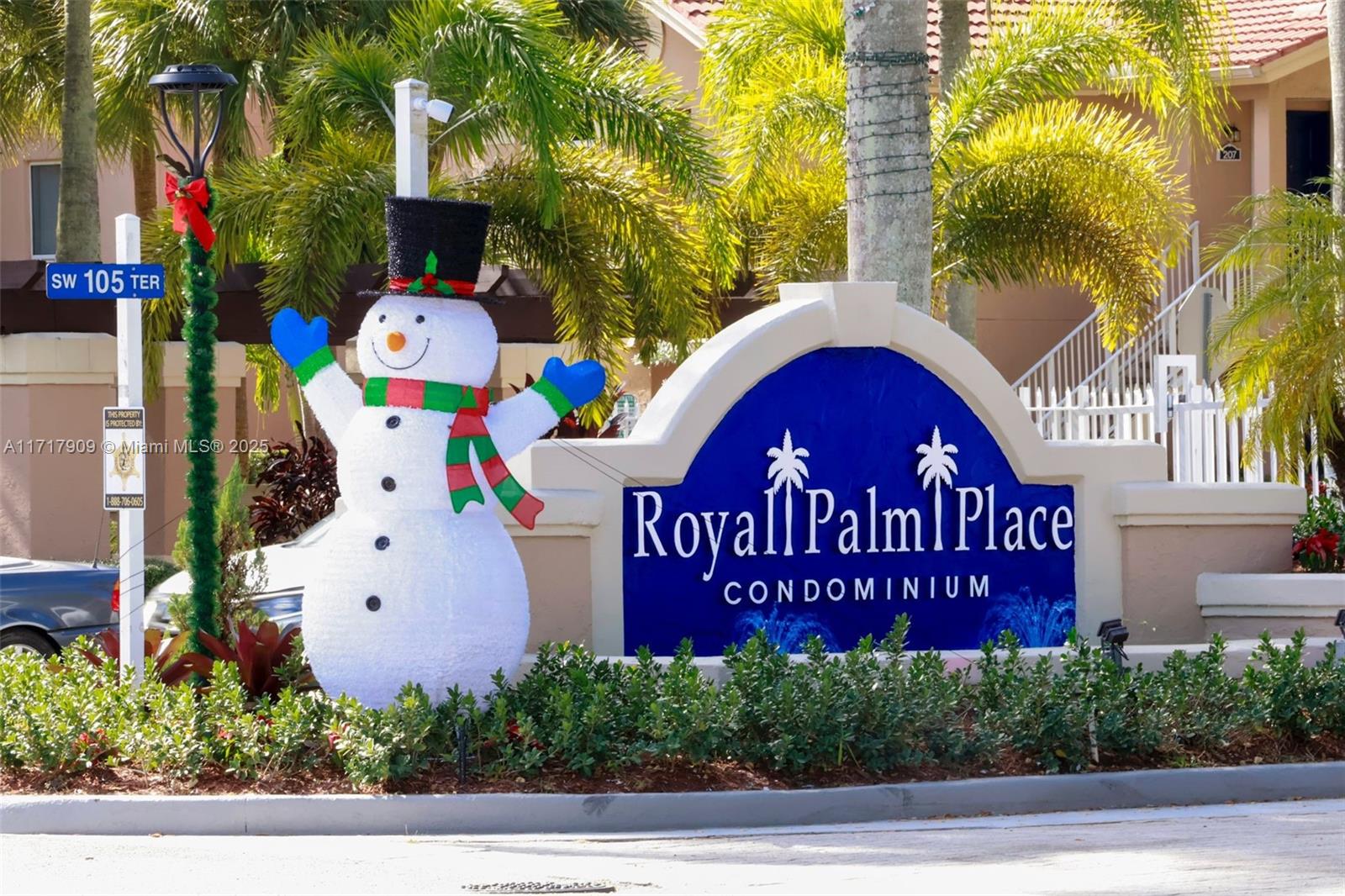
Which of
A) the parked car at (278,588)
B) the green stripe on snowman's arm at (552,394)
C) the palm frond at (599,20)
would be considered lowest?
the parked car at (278,588)

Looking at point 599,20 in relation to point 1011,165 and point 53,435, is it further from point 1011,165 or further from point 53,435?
point 53,435

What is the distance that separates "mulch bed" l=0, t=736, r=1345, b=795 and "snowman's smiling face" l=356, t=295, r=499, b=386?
191 centimetres

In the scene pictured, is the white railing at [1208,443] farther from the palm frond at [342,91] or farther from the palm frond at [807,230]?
the palm frond at [342,91]

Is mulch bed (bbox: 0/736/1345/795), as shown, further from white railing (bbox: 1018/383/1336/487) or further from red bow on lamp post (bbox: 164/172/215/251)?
white railing (bbox: 1018/383/1336/487)

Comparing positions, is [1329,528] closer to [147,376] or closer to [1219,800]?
[1219,800]

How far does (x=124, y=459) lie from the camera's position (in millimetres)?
9500

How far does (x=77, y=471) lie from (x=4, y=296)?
6.19 ft

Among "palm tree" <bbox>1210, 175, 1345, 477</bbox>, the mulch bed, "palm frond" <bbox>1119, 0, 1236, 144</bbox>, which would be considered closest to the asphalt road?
the mulch bed

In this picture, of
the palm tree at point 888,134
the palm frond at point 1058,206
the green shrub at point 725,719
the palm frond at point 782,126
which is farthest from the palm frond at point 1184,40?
the green shrub at point 725,719

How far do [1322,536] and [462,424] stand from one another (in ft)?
19.6

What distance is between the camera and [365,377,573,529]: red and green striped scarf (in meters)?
8.75

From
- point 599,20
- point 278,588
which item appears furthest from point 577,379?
point 599,20

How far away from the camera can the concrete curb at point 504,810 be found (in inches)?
317

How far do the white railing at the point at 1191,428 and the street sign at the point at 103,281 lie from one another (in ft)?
25.8
